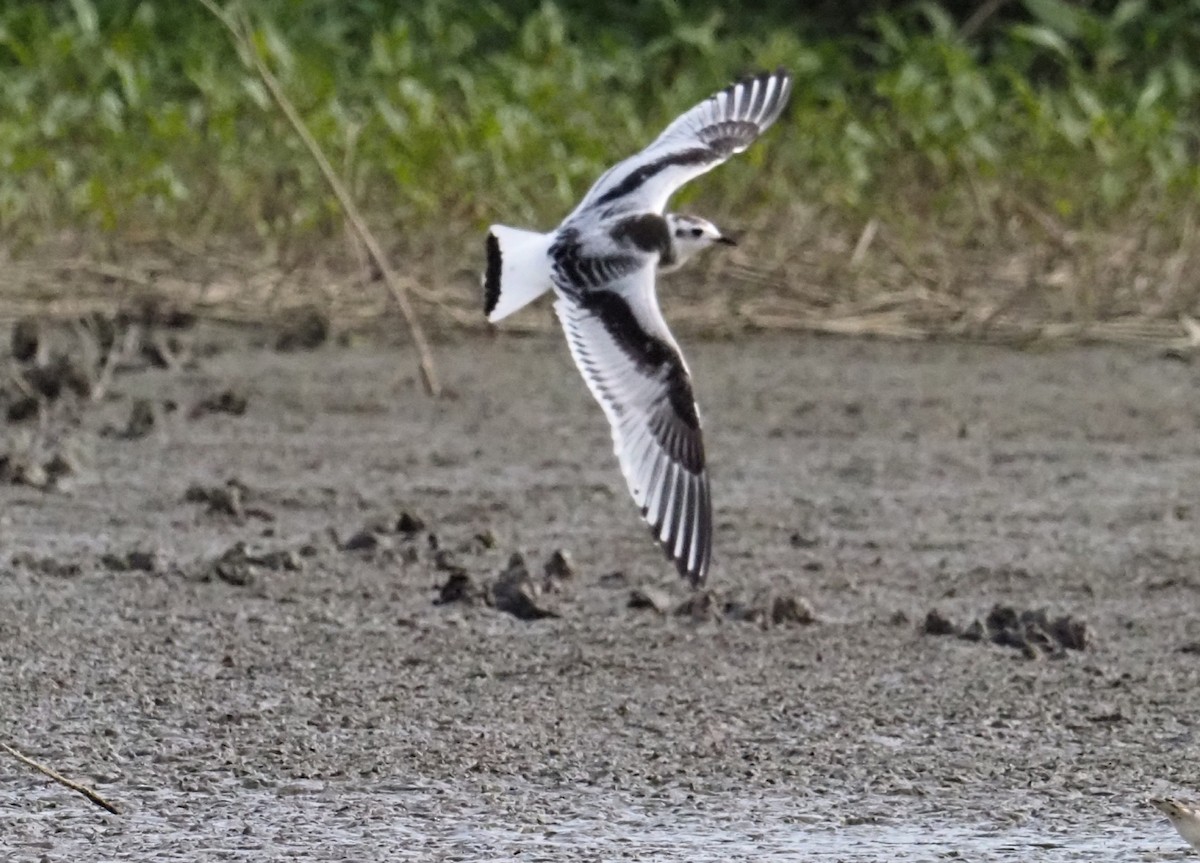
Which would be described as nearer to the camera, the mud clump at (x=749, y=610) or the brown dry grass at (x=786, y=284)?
the mud clump at (x=749, y=610)

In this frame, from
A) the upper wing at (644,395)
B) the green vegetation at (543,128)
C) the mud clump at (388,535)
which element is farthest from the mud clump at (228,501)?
the green vegetation at (543,128)

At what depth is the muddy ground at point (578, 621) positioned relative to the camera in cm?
410

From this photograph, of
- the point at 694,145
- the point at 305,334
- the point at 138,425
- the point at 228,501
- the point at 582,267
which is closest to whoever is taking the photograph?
the point at 582,267

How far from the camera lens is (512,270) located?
5.50 metres

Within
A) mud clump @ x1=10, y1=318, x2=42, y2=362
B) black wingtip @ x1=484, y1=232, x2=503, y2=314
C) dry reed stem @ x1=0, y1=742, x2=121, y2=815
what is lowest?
dry reed stem @ x1=0, y1=742, x2=121, y2=815

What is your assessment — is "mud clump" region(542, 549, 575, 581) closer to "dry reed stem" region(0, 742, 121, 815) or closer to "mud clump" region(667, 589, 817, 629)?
"mud clump" region(667, 589, 817, 629)

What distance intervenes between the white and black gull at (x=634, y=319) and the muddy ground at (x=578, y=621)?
10.1 inches

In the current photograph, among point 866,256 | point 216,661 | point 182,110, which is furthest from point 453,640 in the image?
point 182,110

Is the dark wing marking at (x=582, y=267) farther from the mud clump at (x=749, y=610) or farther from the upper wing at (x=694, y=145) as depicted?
the mud clump at (x=749, y=610)

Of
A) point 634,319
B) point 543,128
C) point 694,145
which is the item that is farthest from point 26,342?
point 634,319

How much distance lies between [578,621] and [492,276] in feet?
2.31

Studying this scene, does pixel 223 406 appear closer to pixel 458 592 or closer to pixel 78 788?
pixel 458 592

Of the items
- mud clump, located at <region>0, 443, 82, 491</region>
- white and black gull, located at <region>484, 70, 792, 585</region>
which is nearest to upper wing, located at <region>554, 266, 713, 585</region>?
white and black gull, located at <region>484, 70, 792, 585</region>

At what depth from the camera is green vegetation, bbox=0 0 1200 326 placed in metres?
9.95
